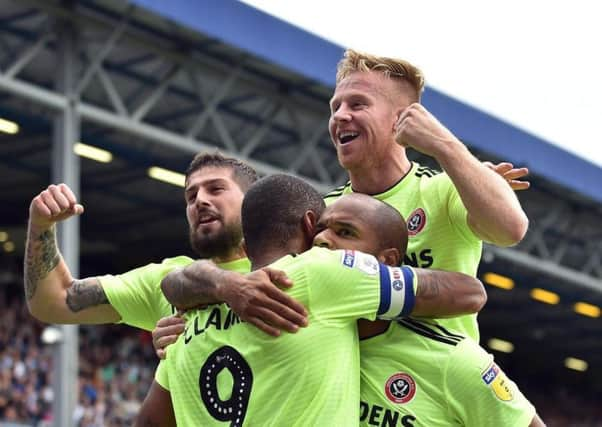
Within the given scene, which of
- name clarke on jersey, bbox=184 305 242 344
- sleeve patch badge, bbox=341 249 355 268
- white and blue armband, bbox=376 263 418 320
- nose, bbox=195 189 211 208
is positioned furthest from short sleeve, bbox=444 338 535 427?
nose, bbox=195 189 211 208

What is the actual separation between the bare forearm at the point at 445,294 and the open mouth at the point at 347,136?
0.83 meters

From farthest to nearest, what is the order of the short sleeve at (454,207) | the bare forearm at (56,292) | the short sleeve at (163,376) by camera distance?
the bare forearm at (56,292)
the short sleeve at (163,376)
the short sleeve at (454,207)

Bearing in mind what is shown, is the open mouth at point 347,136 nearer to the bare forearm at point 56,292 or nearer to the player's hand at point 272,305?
the player's hand at point 272,305

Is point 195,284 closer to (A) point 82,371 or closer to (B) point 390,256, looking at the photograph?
(B) point 390,256

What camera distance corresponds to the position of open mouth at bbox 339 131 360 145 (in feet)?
17.0

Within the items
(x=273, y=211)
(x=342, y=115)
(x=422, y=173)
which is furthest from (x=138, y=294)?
(x=273, y=211)

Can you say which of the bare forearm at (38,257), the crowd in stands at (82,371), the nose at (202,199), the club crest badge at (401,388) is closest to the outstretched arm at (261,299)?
the club crest badge at (401,388)

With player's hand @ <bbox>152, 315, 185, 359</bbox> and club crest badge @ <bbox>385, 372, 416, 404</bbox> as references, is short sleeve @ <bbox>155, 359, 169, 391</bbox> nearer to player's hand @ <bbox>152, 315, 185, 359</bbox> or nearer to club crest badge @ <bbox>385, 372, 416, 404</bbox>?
player's hand @ <bbox>152, 315, 185, 359</bbox>

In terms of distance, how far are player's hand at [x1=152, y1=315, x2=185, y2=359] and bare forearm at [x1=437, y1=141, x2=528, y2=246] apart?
138cm

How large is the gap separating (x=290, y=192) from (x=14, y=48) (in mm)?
16083

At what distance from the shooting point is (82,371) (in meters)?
25.7

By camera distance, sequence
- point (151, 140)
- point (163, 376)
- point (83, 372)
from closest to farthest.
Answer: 1. point (163, 376)
2. point (151, 140)
3. point (83, 372)

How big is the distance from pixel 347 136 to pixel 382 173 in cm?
24

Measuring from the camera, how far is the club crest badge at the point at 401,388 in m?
4.67
